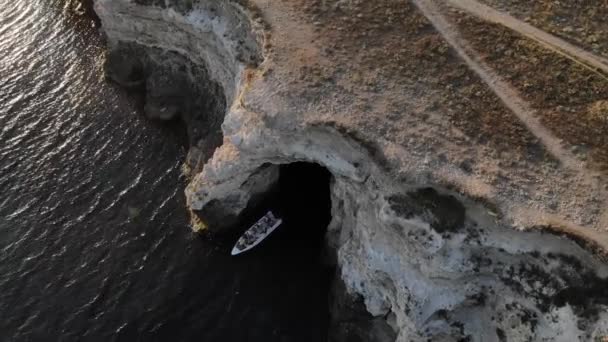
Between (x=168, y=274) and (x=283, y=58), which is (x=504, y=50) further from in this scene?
(x=168, y=274)

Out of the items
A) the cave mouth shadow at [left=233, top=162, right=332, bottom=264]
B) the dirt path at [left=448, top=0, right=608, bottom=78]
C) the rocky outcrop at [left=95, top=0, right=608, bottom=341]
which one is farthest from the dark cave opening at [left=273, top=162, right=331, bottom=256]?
the dirt path at [left=448, top=0, right=608, bottom=78]

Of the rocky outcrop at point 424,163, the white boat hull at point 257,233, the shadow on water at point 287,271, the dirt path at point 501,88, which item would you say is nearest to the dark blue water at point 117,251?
the shadow on water at point 287,271

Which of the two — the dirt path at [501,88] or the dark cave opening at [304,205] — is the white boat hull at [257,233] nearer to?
the dark cave opening at [304,205]

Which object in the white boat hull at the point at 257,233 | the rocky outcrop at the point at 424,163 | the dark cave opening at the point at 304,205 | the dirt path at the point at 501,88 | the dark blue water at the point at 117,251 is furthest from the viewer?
the dark cave opening at the point at 304,205

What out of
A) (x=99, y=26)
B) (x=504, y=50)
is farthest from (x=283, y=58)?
(x=99, y=26)

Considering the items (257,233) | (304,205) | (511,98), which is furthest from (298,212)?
(511,98)
